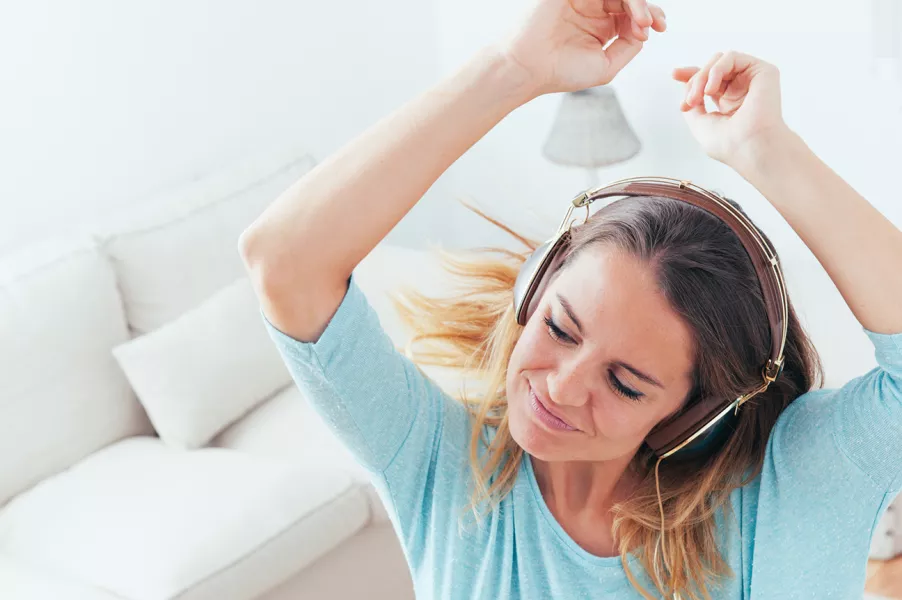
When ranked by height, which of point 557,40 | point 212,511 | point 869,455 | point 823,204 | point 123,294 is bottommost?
point 212,511

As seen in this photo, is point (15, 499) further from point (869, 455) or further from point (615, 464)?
point (869, 455)

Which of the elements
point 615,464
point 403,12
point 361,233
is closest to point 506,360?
point 615,464

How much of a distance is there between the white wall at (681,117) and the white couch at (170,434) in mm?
543

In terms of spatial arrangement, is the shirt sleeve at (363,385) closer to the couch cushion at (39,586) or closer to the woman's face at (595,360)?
the woman's face at (595,360)

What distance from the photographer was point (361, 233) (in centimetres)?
90

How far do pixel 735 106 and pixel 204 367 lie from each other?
1.58 metres

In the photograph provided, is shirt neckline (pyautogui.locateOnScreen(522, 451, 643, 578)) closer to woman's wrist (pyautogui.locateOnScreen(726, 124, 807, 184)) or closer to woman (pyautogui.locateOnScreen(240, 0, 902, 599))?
woman (pyautogui.locateOnScreen(240, 0, 902, 599))

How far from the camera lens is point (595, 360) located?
973 millimetres

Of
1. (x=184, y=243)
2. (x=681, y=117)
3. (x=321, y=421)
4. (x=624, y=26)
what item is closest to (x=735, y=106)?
(x=624, y=26)

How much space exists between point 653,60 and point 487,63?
2.14m

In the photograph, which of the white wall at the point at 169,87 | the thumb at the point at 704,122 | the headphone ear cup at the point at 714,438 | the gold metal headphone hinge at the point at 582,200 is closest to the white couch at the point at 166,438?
the white wall at the point at 169,87

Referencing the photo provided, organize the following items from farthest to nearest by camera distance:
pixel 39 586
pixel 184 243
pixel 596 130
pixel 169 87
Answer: pixel 596 130, pixel 169 87, pixel 184 243, pixel 39 586

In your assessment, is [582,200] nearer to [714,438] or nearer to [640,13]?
[640,13]

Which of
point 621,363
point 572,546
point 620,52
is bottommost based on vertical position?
point 572,546
